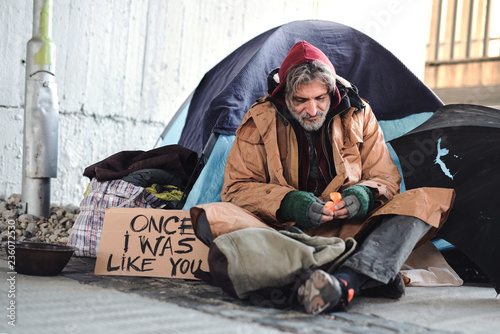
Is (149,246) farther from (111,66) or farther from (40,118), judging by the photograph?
(111,66)

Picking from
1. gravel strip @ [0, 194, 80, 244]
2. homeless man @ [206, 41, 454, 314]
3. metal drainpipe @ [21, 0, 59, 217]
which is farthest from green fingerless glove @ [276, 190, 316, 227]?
metal drainpipe @ [21, 0, 59, 217]

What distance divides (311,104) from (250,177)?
40cm

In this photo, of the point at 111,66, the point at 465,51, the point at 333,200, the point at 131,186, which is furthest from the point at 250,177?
the point at 465,51

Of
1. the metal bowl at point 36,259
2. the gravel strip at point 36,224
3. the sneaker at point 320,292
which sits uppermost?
the sneaker at point 320,292

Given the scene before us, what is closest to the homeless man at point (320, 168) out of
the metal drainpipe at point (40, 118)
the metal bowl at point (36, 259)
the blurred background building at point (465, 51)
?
the metal bowl at point (36, 259)

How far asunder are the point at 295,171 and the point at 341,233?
33 centimetres

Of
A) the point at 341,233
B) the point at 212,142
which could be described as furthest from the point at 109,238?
the point at 341,233

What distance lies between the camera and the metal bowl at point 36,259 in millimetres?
2082

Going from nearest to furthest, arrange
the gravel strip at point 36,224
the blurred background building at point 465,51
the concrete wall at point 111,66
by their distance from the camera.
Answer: the gravel strip at point 36,224 < the concrete wall at point 111,66 < the blurred background building at point 465,51

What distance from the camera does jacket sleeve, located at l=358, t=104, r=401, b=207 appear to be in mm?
2219

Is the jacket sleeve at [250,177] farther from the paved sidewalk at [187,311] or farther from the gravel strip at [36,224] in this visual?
the gravel strip at [36,224]

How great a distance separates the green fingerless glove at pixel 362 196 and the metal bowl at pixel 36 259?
114cm

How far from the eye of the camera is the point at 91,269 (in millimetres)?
A: 2406

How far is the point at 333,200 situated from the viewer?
2.05m
